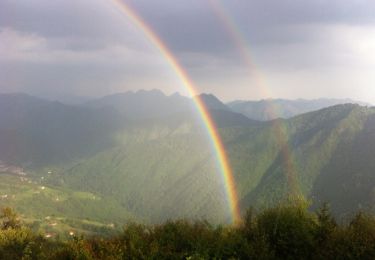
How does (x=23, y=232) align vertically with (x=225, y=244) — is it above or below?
below

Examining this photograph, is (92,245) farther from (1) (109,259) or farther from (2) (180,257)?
(2) (180,257)

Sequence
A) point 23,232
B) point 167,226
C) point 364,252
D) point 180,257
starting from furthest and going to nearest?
point 23,232 < point 167,226 < point 180,257 < point 364,252

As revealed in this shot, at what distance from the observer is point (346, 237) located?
88.4ft

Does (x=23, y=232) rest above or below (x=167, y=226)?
below

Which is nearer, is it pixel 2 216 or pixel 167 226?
pixel 167 226

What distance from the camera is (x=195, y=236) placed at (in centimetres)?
3156

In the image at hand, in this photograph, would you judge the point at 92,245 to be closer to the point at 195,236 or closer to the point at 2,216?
the point at 195,236

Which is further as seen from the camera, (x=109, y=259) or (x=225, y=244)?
(x=225, y=244)

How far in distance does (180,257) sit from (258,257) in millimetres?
5645

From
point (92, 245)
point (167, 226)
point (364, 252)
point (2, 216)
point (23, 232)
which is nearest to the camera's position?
point (364, 252)

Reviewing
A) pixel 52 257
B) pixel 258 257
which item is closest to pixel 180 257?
pixel 258 257

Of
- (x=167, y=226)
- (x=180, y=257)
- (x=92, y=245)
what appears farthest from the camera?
(x=167, y=226)

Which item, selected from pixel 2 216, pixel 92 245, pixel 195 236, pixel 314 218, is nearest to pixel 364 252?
pixel 314 218

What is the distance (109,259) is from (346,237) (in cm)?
1658
